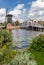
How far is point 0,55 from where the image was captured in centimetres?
1168

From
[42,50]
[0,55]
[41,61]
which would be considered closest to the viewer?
[0,55]

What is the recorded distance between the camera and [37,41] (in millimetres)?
22812

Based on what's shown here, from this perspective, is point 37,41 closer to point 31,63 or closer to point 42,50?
point 42,50

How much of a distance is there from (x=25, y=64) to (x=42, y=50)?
49.8ft

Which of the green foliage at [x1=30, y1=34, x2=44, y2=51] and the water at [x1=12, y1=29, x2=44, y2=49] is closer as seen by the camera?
the green foliage at [x1=30, y1=34, x2=44, y2=51]

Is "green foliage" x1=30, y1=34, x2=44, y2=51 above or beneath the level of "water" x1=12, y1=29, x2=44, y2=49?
above

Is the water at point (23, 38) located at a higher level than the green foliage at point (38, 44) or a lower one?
lower

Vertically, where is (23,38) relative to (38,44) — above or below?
below

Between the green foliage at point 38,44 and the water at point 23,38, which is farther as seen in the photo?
the water at point 23,38

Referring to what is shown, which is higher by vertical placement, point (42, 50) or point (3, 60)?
point (3, 60)

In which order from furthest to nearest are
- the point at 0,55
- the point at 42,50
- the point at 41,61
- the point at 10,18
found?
the point at 10,18 → the point at 42,50 → the point at 41,61 → the point at 0,55

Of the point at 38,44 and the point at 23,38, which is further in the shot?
the point at 23,38

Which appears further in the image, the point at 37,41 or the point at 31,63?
the point at 37,41

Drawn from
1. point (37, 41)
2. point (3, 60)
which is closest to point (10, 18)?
point (37, 41)
